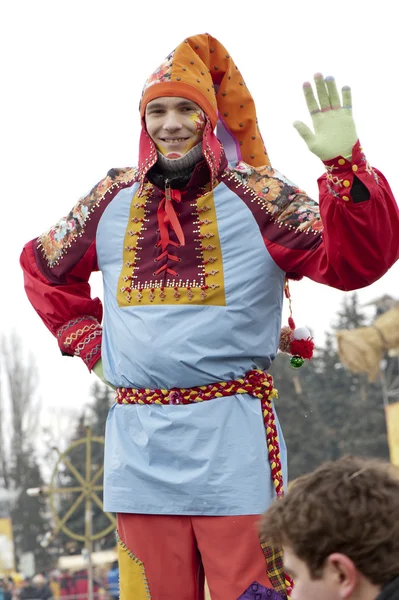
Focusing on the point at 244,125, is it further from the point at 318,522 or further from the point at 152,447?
the point at 318,522

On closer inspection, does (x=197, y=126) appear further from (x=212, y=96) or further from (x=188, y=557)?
(x=188, y=557)

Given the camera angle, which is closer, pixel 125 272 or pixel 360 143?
pixel 360 143

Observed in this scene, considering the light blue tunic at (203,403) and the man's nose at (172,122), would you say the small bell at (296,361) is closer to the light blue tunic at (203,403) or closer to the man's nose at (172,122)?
the light blue tunic at (203,403)

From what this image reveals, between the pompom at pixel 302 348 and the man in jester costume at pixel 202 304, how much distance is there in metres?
0.17

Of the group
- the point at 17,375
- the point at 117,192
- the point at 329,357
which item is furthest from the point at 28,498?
the point at 117,192

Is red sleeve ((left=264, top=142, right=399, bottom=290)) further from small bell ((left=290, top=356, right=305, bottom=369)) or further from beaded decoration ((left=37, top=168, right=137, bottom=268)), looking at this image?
beaded decoration ((left=37, top=168, right=137, bottom=268))

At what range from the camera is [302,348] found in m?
3.69

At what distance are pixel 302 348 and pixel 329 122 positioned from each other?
3.12ft

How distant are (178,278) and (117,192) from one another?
17.6 inches

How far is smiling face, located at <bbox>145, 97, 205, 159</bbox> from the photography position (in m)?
3.54

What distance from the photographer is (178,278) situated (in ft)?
11.3

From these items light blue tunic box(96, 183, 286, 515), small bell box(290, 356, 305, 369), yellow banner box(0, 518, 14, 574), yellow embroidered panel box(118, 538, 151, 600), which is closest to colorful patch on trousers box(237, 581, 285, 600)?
light blue tunic box(96, 183, 286, 515)

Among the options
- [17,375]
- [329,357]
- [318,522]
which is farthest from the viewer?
[17,375]

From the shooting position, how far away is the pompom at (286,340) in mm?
3713
